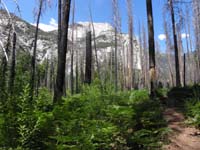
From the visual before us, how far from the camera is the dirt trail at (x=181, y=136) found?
7113mm

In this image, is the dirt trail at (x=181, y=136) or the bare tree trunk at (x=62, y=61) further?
the bare tree trunk at (x=62, y=61)

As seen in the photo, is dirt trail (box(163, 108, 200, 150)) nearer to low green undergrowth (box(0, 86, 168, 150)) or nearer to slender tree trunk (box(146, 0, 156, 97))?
low green undergrowth (box(0, 86, 168, 150))

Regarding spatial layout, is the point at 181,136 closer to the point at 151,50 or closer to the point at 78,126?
the point at 78,126

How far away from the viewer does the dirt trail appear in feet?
23.3

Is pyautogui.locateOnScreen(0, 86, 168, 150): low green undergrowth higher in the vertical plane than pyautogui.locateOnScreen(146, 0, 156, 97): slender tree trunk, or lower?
lower

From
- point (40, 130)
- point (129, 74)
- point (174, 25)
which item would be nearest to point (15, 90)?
point (40, 130)

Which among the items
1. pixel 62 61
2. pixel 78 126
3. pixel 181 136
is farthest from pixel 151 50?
pixel 78 126

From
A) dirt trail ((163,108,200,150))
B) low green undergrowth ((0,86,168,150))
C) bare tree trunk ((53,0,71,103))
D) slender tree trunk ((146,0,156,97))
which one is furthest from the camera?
slender tree trunk ((146,0,156,97))

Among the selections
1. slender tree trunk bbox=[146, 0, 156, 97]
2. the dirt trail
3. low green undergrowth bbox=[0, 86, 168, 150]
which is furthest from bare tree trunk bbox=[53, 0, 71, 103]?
slender tree trunk bbox=[146, 0, 156, 97]

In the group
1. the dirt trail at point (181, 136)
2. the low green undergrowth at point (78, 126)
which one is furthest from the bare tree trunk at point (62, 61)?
the dirt trail at point (181, 136)

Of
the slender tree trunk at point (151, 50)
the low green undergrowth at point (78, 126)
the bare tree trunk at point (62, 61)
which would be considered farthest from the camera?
the slender tree trunk at point (151, 50)

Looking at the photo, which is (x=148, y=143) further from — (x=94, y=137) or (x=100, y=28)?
(x=100, y=28)

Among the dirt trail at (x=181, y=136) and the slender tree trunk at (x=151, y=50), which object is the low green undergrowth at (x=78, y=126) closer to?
the dirt trail at (x=181, y=136)

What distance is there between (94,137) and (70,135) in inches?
19.3
